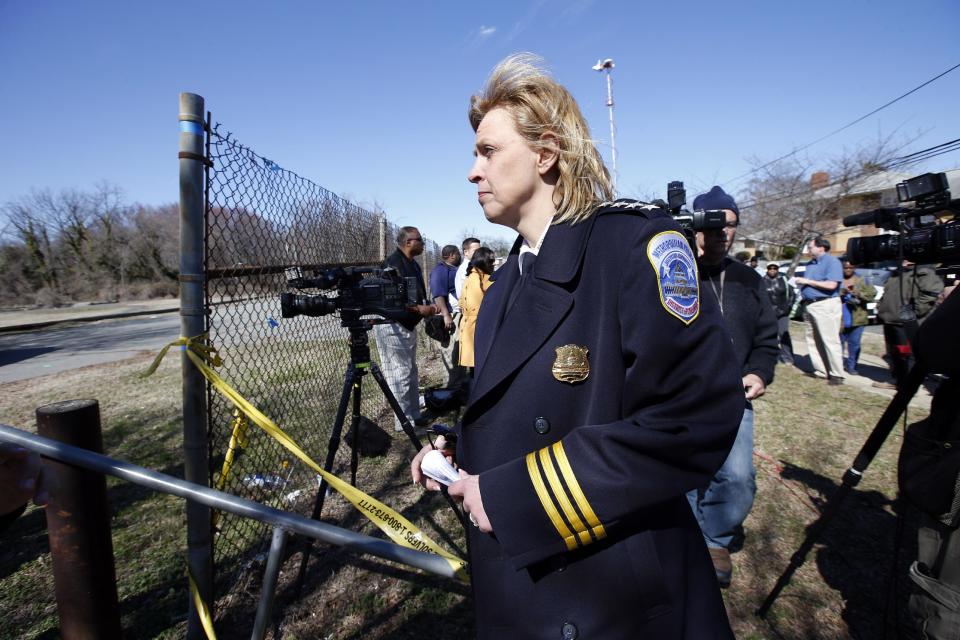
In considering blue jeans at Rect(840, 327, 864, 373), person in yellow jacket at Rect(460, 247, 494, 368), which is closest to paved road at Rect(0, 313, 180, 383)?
person in yellow jacket at Rect(460, 247, 494, 368)

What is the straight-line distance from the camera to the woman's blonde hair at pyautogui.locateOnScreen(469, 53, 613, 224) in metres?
1.30

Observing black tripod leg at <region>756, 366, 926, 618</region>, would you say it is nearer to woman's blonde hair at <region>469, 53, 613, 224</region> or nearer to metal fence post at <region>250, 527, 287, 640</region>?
woman's blonde hair at <region>469, 53, 613, 224</region>

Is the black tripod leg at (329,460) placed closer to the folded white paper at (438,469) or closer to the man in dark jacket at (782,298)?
the folded white paper at (438,469)

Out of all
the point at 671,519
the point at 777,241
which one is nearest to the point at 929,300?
the point at 671,519

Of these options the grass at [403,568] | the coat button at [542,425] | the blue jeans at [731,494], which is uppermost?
the coat button at [542,425]

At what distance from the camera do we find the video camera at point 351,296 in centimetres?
258

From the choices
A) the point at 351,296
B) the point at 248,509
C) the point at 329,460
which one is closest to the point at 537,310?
the point at 248,509

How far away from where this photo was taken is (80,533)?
6.54 ft

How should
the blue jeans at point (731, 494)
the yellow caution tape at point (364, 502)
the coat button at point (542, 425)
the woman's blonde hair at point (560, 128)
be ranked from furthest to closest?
1. the blue jeans at point (731, 494)
2. the yellow caution tape at point (364, 502)
3. the woman's blonde hair at point (560, 128)
4. the coat button at point (542, 425)

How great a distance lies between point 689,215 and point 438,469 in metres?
2.01

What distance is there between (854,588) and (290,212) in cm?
457

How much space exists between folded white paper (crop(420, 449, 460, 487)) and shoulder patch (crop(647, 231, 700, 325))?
0.74 metres

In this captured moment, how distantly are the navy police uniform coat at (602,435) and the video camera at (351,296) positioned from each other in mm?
1618

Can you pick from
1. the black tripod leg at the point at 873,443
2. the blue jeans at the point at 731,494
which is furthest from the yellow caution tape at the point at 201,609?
the black tripod leg at the point at 873,443
